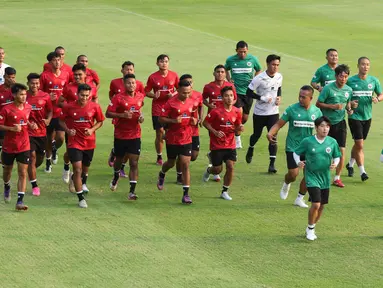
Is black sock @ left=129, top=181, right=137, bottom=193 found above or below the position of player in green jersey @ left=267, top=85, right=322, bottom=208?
below

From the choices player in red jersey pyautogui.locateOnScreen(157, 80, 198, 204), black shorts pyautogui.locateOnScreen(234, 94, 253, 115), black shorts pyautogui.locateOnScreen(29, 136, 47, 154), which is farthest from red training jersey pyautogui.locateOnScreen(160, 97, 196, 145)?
black shorts pyautogui.locateOnScreen(234, 94, 253, 115)

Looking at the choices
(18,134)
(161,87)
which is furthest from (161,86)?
(18,134)

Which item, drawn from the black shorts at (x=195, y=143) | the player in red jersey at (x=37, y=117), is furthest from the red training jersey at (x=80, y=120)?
the black shorts at (x=195, y=143)

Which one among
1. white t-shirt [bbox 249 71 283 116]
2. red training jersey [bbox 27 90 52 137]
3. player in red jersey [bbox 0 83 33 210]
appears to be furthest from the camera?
white t-shirt [bbox 249 71 283 116]

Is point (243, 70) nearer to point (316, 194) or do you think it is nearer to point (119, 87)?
point (119, 87)

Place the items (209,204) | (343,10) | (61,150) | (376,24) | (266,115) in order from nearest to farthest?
(209,204) → (266,115) → (61,150) → (376,24) → (343,10)

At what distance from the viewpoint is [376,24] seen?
134 ft

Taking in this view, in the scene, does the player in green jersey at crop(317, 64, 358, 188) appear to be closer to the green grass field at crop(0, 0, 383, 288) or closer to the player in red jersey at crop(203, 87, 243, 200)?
the green grass field at crop(0, 0, 383, 288)

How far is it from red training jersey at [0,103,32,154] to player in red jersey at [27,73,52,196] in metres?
0.83

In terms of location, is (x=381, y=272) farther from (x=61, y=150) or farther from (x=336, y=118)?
(x=61, y=150)

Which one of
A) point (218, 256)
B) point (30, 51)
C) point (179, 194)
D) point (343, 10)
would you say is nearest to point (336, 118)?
point (179, 194)

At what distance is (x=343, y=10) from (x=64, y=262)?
108ft

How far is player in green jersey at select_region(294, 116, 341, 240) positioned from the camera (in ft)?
49.8

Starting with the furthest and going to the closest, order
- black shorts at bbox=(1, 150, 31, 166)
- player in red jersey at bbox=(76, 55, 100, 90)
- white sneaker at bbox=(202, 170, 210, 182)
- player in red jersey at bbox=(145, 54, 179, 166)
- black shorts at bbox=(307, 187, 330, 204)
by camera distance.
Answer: player in red jersey at bbox=(76, 55, 100, 90), player in red jersey at bbox=(145, 54, 179, 166), white sneaker at bbox=(202, 170, 210, 182), black shorts at bbox=(1, 150, 31, 166), black shorts at bbox=(307, 187, 330, 204)
